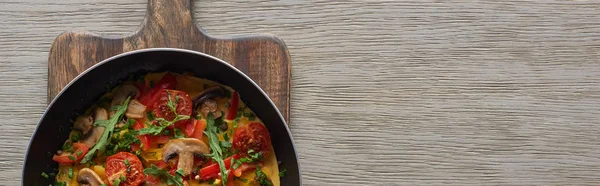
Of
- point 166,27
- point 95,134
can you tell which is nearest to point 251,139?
point 166,27

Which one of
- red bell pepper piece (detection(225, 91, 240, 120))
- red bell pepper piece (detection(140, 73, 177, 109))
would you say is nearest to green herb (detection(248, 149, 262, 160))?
red bell pepper piece (detection(225, 91, 240, 120))

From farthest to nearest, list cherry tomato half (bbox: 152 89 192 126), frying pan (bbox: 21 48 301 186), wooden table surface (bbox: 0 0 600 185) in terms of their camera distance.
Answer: wooden table surface (bbox: 0 0 600 185), cherry tomato half (bbox: 152 89 192 126), frying pan (bbox: 21 48 301 186)

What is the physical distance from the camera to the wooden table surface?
11.5ft

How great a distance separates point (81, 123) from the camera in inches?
131

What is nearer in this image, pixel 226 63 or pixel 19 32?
pixel 226 63

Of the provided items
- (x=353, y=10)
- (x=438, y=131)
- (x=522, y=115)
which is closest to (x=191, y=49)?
(x=353, y=10)

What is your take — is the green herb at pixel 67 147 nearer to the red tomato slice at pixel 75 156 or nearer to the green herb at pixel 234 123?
the red tomato slice at pixel 75 156

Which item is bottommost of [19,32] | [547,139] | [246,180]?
[246,180]

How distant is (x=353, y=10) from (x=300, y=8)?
31cm

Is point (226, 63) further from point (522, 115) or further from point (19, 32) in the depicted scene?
point (522, 115)

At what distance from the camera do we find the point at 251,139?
322 cm

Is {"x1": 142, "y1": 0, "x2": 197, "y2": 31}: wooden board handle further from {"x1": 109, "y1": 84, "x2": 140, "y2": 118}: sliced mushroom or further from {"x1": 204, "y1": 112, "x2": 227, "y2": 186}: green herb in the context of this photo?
{"x1": 204, "y1": 112, "x2": 227, "y2": 186}: green herb

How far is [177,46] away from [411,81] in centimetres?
139

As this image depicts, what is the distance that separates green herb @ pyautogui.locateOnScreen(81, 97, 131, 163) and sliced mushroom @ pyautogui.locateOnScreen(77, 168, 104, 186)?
0.06 meters
